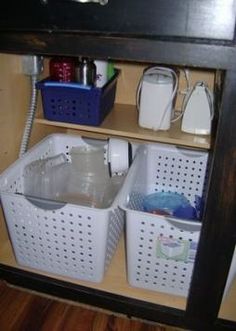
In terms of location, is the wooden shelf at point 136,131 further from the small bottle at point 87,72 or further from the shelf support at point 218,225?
the shelf support at point 218,225

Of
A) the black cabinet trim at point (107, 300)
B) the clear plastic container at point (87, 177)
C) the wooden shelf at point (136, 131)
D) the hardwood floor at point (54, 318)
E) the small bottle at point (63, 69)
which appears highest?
the small bottle at point (63, 69)

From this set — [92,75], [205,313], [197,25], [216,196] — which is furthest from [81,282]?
[197,25]

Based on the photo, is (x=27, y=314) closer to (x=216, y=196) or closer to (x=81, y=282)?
(x=81, y=282)

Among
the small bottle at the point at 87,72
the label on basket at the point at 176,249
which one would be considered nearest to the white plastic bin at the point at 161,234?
the label on basket at the point at 176,249

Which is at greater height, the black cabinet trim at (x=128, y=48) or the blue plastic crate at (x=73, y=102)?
the black cabinet trim at (x=128, y=48)

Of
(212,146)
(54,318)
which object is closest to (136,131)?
(212,146)

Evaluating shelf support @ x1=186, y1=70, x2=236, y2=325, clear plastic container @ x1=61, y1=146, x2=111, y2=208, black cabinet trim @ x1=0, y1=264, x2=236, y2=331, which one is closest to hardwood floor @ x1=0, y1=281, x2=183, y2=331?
black cabinet trim @ x1=0, y1=264, x2=236, y2=331

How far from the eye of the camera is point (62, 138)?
3.28 ft

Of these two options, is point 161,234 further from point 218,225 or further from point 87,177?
point 87,177

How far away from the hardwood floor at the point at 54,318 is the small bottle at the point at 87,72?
60cm

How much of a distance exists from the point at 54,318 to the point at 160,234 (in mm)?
363

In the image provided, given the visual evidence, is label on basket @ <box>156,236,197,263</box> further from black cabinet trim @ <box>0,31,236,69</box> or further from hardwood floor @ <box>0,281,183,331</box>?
black cabinet trim @ <box>0,31,236,69</box>

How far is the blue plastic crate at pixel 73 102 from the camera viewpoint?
80 centimetres

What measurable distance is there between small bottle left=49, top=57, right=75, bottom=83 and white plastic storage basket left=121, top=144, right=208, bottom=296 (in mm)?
297
